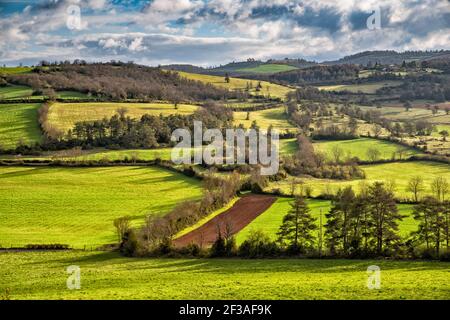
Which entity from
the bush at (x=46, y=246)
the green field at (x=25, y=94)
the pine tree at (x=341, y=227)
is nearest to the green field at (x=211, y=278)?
the bush at (x=46, y=246)

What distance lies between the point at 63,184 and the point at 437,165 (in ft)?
281

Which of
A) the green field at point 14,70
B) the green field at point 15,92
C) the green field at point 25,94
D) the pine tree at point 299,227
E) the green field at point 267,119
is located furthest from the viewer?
the green field at point 14,70

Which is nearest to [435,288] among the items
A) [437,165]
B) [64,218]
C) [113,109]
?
[64,218]

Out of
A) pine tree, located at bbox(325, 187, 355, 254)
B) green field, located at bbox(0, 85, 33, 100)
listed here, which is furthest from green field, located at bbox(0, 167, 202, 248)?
green field, located at bbox(0, 85, 33, 100)

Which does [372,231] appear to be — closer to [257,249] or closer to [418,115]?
[257,249]

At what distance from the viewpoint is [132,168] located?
10238cm

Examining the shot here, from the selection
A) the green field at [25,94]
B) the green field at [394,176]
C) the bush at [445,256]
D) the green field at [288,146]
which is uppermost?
the green field at [25,94]

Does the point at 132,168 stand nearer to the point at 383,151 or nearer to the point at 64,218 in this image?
the point at 64,218

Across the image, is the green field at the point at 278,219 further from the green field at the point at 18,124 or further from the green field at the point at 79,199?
the green field at the point at 18,124

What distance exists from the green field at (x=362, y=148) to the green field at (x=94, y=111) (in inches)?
1639

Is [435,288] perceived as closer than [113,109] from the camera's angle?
Result: Yes

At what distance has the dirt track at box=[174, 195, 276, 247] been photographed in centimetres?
6166

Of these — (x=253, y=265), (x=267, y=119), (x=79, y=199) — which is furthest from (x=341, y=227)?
(x=267, y=119)

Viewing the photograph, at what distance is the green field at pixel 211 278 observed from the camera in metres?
33.2
